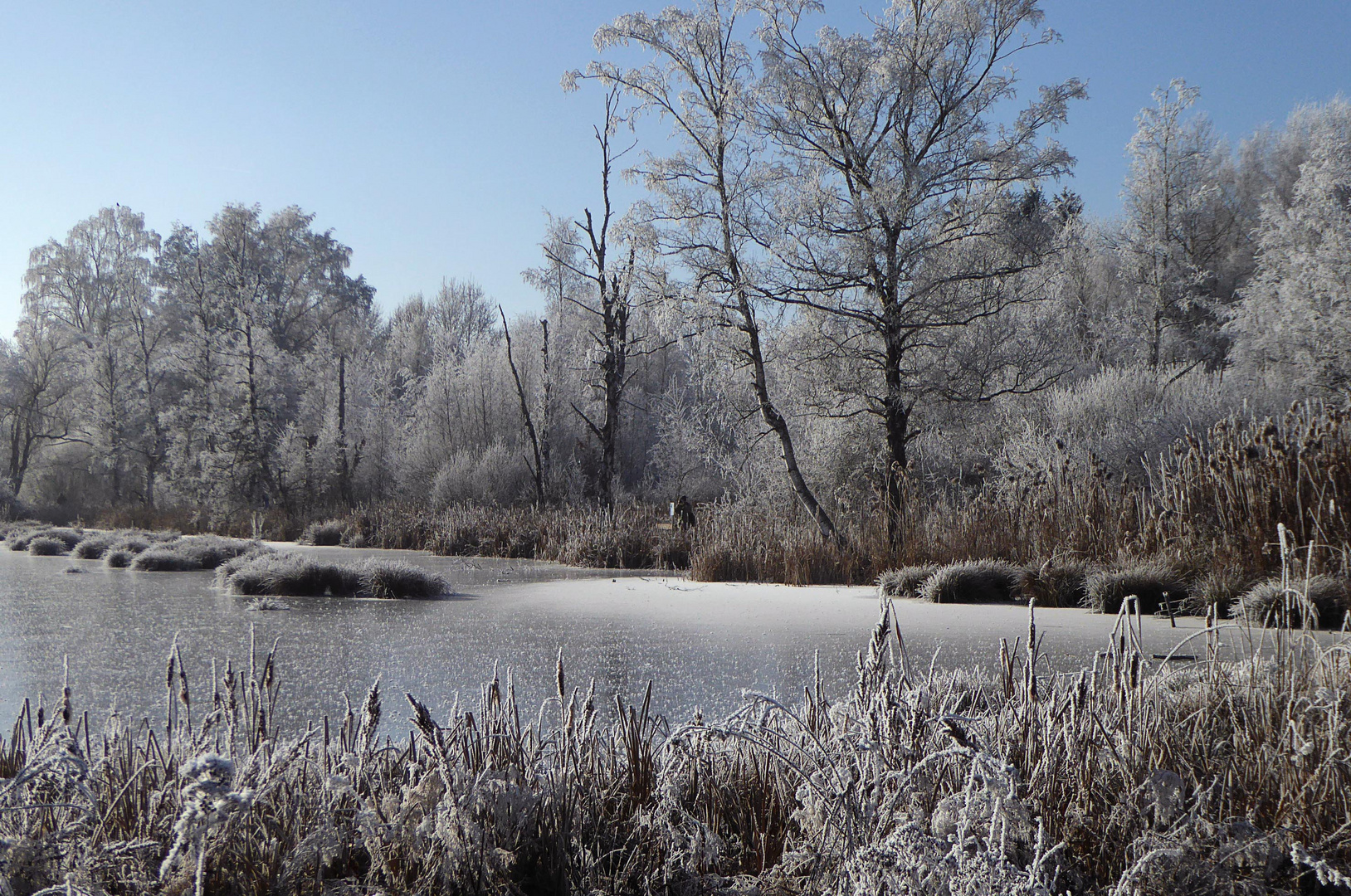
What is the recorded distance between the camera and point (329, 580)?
25.2ft

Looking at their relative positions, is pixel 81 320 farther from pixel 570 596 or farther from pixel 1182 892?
pixel 1182 892

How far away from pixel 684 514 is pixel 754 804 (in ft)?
36.6

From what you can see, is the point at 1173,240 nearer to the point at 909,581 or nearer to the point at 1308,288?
the point at 1308,288

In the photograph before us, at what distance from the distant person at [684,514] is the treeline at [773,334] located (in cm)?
78

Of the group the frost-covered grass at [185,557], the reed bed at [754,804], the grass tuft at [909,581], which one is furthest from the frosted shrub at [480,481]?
the reed bed at [754,804]

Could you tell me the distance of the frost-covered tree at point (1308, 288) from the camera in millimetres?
18844

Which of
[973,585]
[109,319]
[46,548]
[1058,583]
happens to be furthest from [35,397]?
[1058,583]

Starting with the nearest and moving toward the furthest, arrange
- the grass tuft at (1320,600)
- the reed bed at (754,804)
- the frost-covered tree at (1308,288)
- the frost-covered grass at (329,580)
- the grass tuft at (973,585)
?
the reed bed at (754,804) → the grass tuft at (1320,600) → the grass tuft at (973,585) → the frost-covered grass at (329,580) → the frost-covered tree at (1308,288)

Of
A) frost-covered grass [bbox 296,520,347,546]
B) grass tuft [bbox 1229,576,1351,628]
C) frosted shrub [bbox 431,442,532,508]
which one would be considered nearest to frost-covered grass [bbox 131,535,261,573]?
frost-covered grass [bbox 296,520,347,546]

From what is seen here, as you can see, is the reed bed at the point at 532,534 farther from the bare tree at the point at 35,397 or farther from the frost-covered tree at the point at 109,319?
the bare tree at the point at 35,397

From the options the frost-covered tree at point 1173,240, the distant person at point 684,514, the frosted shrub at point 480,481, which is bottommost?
the distant person at point 684,514

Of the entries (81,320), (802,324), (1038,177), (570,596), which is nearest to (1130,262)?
(1038,177)

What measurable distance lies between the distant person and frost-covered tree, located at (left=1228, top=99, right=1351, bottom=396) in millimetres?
13608

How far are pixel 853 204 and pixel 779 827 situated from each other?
10.9 m
